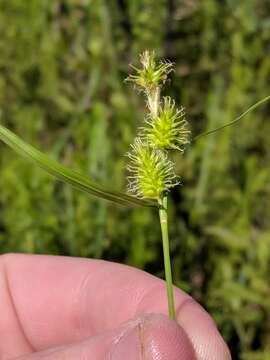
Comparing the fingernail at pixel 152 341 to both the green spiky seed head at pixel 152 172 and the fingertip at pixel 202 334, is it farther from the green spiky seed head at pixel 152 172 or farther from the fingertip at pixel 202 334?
the green spiky seed head at pixel 152 172

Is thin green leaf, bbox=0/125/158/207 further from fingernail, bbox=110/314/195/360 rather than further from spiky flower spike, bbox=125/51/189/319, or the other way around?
fingernail, bbox=110/314/195/360

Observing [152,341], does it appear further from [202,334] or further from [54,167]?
[54,167]

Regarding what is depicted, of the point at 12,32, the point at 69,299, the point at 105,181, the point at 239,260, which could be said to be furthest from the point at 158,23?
the point at 69,299

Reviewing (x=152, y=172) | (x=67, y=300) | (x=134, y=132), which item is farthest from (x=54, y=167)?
(x=134, y=132)

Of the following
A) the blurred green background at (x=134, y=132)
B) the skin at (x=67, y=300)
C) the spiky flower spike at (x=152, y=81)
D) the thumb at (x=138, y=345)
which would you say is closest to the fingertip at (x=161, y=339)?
the thumb at (x=138, y=345)

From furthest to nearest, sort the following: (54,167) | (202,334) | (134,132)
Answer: (134,132)
(202,334)
(54,167)

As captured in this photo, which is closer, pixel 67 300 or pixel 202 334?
pixel 202 334

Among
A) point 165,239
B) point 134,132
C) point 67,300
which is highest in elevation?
point 134,132

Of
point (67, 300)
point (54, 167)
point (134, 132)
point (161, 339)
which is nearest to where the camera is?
point (54, 167)
